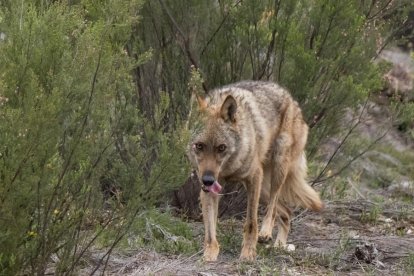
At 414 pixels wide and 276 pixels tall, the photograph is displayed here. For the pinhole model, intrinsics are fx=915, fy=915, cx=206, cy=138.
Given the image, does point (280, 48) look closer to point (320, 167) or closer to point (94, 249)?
point (320, 167)

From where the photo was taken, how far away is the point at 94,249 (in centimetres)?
746

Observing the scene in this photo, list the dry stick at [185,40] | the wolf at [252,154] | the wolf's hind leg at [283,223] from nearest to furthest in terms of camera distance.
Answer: the wolf at [252,154] < the wolf's hind leg at [283,223] < the dry stick at [185,40]

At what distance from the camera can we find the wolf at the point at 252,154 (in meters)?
7.64

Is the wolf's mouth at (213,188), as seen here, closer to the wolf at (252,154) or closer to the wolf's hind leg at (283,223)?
the wolf at (252,154)

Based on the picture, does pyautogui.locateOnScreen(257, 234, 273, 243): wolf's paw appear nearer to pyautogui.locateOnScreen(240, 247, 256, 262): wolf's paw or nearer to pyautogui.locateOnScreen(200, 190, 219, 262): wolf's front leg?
pyautogui.locateOnScreen(240, 247, 256, 262): wolf's paw

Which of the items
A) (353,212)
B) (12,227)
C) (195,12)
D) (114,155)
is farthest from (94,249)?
(353,212)

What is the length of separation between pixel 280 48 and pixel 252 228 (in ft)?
7.83

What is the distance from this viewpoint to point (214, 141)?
302 inches

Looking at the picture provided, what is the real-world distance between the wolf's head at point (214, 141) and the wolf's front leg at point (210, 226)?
0.26 m

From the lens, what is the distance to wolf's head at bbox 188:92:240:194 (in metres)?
7.47

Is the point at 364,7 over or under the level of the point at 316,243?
over

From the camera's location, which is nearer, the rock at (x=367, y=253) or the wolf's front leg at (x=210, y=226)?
the wolf's front leg at (x=210, y=226)

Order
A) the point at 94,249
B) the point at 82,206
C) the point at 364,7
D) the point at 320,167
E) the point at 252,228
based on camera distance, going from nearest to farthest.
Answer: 1. the point at 82,206
2. the point at 94,249
3. the point at 252,228
4. the point at 364,7
5. the point at 320,167

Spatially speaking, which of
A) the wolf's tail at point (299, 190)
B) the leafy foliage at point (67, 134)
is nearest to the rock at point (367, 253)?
the wolf's tail at point (299, 190)
